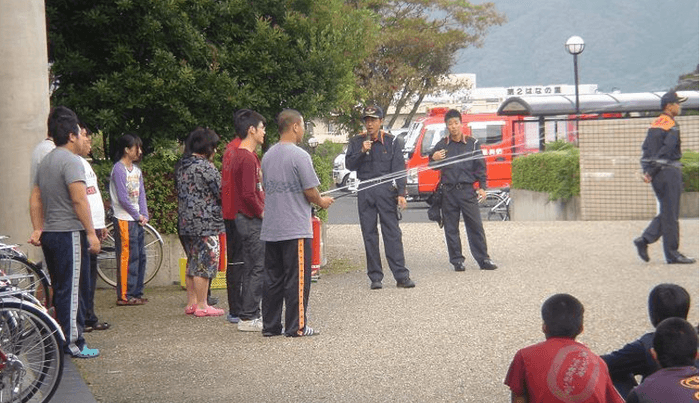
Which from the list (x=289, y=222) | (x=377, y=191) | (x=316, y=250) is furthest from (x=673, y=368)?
(x=316, y=250)

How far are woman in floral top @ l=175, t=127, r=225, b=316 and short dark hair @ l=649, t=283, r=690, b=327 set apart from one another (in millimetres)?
5622

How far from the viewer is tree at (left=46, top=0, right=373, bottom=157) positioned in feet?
38.4

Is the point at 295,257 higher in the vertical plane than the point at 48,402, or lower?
higher

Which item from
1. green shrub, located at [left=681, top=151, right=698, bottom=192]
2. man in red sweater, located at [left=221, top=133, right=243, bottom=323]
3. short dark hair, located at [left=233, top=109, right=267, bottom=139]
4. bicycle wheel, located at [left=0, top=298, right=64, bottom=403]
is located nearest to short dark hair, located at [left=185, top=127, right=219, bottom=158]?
man in red sweater, located at [left=221, top=133, right=243, bottom=323]

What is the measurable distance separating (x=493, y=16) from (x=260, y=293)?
4.19 m

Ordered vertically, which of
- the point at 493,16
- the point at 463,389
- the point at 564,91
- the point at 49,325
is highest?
the point at 493,16

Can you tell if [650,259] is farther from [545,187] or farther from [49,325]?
[49,325]

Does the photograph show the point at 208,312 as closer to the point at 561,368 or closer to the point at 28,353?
the point at 28,353

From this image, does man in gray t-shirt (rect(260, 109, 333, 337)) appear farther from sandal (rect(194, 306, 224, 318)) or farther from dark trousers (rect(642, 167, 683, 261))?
dark trousers (rect(642, 167, 683, 261))

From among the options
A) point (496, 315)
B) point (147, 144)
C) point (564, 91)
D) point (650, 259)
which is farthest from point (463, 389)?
point (147, 144)

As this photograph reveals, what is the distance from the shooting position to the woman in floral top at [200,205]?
959 centimetres

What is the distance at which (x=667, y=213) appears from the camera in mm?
5633

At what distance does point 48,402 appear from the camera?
6.52 meters

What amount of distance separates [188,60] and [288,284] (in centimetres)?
424
